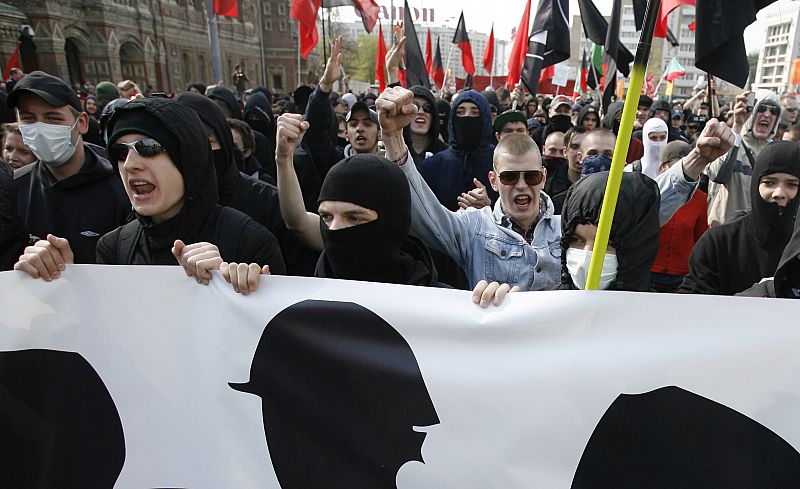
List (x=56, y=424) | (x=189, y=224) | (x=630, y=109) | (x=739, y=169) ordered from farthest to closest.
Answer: (x=739, y=169), (x=189, y=224), (x=56, y=424), (x=630, y=109)

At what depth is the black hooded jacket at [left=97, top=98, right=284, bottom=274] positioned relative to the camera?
6.23 ft

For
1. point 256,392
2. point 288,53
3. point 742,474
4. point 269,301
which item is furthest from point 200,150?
point 288,53

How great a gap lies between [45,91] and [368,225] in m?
2.02

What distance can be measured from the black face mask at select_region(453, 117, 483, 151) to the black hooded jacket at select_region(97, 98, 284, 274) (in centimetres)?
213

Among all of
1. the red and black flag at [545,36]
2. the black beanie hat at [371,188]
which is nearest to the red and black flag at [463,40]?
the red and black flag at [545,36]

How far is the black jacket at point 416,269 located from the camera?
75.8 inches

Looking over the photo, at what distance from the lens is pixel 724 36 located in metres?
1.49

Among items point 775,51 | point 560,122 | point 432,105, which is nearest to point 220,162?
point 432,105

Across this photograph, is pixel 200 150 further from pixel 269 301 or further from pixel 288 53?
pixel 288 53

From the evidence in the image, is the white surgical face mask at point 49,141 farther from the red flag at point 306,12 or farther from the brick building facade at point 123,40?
the brick building facade at point 123,40

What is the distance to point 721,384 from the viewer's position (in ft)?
4.51

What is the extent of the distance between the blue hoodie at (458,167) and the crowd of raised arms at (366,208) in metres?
0.01

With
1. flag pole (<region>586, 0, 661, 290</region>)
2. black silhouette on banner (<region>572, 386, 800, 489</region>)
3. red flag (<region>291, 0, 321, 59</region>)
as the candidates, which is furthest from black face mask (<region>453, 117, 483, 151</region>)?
red flag (<region>291, 0, 321, 59</region>)

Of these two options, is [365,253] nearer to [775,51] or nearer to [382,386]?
[382,386]
